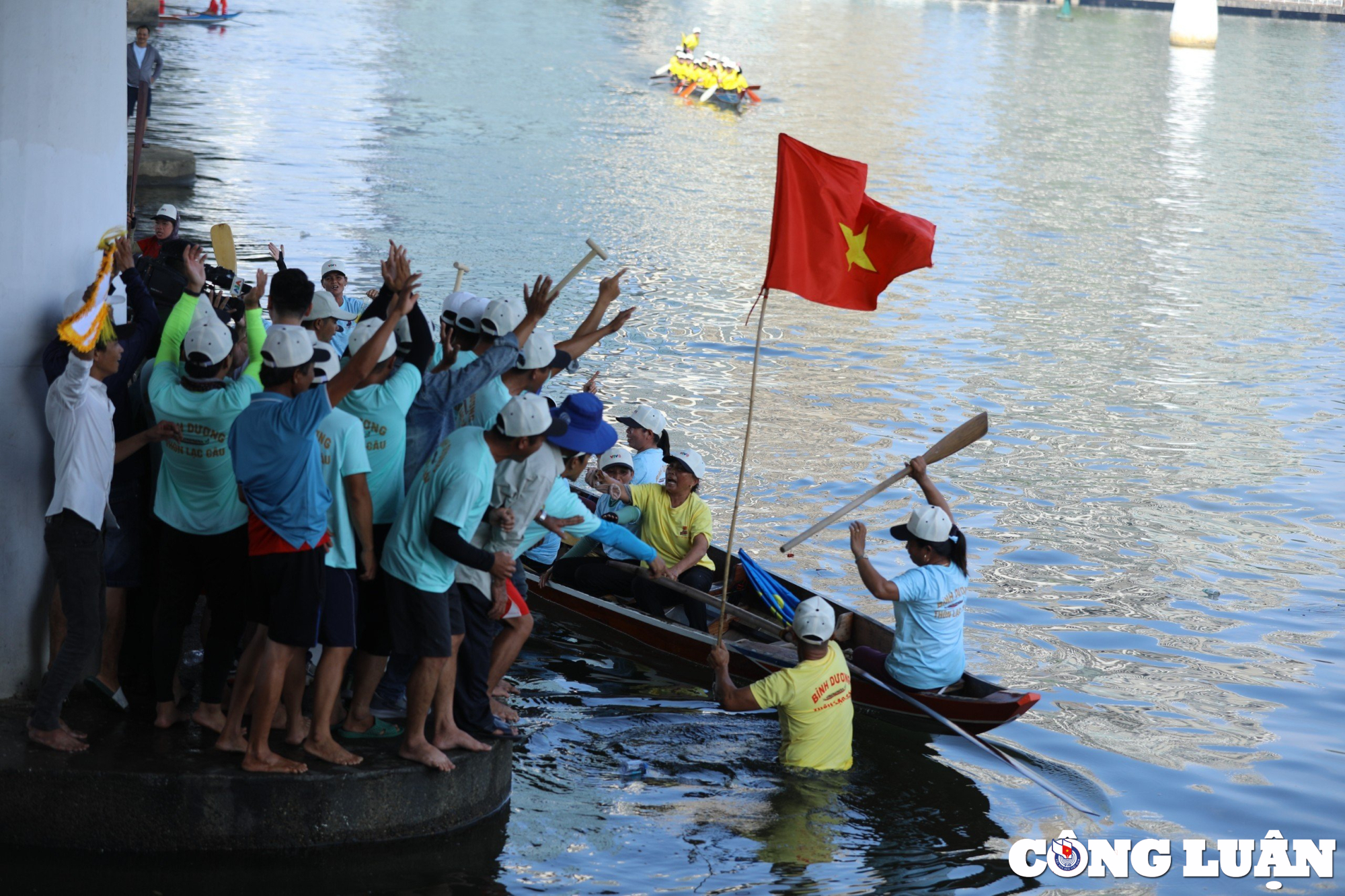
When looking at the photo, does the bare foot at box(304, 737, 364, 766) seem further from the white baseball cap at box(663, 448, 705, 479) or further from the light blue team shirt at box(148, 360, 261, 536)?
the white baseball cap at box(663, 448, 705, 479)

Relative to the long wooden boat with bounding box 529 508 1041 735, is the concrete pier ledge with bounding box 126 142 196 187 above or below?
above

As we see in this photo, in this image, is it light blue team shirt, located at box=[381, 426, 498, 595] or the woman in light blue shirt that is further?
the woman in light blue shirt

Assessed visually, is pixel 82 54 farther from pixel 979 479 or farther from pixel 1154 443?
pixel 1154 443

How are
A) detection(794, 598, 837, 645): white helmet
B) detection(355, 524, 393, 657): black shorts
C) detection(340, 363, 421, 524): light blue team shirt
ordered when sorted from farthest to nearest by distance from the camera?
detection(794, 598, 837, 645): white helmet < detection(340, 363, 421, 524): light blue team shirt < detection(355, 524, 393, 657): black shorts

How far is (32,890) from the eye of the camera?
20.4ft

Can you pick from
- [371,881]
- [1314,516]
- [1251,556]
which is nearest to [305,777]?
[371,881]

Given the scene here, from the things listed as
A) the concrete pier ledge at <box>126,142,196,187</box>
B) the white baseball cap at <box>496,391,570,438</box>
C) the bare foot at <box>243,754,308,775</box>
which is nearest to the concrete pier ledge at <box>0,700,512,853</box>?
the bare foot at <box>243,754,308,775</box>

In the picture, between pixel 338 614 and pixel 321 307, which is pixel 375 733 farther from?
pixel 321 307

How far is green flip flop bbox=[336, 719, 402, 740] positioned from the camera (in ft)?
23.5

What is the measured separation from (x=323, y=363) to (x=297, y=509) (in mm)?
962

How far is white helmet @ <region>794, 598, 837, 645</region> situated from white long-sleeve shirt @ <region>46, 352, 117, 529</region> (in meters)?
3.84

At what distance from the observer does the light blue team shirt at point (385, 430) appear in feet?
23.5

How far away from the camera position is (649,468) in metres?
11.2

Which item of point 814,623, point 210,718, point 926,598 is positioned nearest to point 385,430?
point 210,718
